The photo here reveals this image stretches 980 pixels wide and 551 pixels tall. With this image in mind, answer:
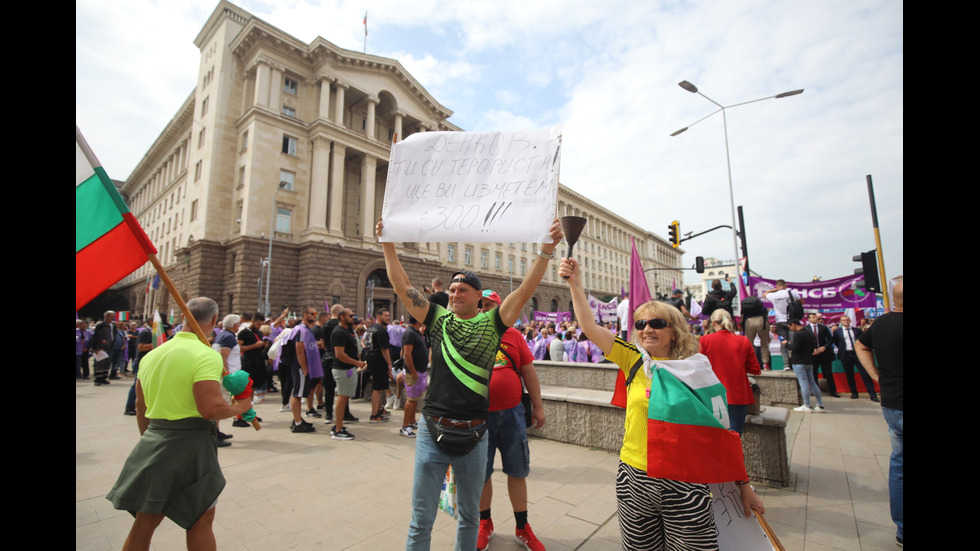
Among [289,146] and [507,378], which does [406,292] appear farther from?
[289,146]

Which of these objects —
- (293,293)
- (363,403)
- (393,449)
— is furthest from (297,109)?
(393,449)

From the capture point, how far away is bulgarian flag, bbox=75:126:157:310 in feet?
8.45

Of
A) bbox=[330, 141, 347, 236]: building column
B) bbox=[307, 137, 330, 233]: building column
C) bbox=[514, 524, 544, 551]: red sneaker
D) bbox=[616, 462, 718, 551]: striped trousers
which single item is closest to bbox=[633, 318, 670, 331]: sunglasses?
bbox=[616, 462, 718, 551]: striped trousers

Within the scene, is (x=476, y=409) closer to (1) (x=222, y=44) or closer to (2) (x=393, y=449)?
(2) (x=393, y=449)

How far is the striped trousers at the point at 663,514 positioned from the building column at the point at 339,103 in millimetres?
34663

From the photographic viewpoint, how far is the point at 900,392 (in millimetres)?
3273

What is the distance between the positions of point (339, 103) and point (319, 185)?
6.97 m

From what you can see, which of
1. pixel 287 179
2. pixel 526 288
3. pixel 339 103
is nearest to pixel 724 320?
pixel 526 288

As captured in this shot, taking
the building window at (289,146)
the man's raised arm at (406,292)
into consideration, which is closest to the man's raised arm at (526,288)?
the man's raised arm at (406,292)

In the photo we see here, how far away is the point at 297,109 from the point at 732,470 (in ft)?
118

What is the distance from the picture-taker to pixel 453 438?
2369 millimetres

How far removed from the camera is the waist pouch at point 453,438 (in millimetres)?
2367

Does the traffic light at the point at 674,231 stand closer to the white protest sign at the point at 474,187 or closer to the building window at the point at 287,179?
the white protest sign at the point at 474,187

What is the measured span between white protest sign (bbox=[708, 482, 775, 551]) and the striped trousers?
0.33ft
